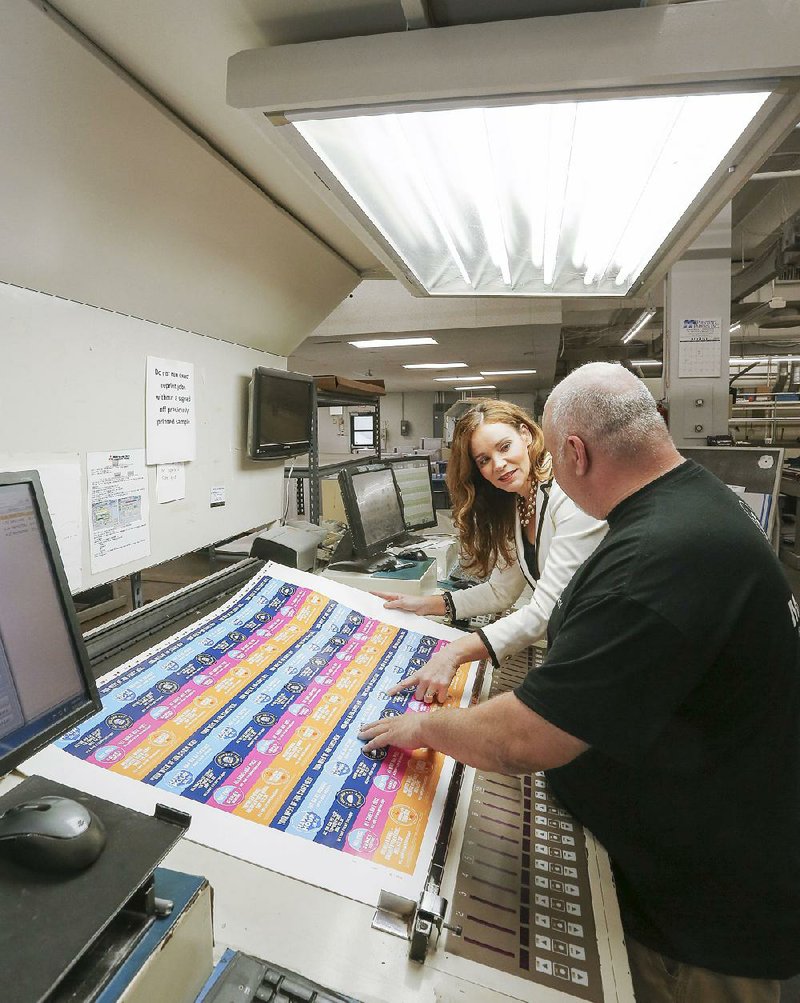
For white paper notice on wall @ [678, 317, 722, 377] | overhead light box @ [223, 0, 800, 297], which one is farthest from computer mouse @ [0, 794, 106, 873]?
white paper notice on wall @ [678, 317, 722, 377]

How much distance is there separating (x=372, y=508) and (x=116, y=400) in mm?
1141

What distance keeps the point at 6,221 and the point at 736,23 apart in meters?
1.03

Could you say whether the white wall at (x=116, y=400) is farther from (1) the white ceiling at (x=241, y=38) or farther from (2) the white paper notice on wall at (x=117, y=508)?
(1) the white ceiling at (x=241, y=38)

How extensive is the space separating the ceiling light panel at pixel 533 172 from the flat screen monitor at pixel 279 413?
2.19 feet

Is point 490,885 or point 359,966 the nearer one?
point 359,966

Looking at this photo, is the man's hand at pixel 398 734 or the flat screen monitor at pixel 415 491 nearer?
the man's hand at pixel 398 734

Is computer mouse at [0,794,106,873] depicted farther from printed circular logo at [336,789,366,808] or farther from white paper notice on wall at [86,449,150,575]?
white paper notice on wall at [86,449,150,575]

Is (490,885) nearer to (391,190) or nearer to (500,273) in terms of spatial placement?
(391,190)

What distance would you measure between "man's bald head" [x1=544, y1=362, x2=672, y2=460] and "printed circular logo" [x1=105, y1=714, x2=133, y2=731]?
823 mm

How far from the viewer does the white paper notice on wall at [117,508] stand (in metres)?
1.15

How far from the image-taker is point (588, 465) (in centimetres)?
90

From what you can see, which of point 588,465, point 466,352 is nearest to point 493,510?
point 588,465

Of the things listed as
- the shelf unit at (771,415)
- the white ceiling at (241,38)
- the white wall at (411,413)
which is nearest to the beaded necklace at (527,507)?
the white ceiling at (241,38)

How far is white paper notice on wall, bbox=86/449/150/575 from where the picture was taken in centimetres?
115
